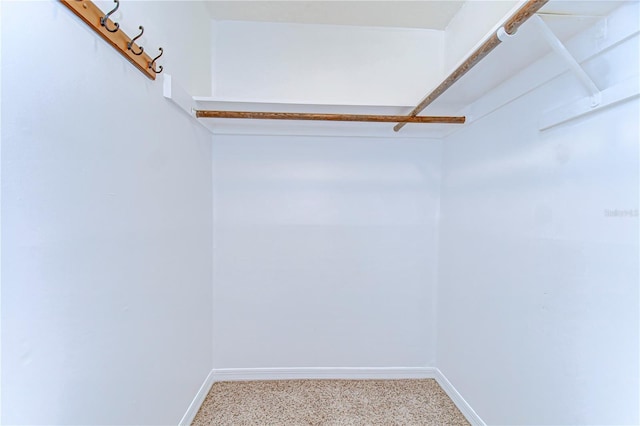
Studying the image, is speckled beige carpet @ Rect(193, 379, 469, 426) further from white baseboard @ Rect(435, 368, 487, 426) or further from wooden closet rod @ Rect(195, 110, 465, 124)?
wooden closet rod @ Rect(195, 110, 465, 124)

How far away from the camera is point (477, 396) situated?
71.2 inches

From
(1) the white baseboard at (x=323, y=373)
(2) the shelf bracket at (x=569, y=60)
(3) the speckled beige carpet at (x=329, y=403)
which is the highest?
(2) the shelf bracket at (x=569, y=60)

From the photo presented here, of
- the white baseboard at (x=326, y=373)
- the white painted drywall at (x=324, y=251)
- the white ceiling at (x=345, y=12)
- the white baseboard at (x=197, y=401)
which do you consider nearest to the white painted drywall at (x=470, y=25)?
the white ceiling at (x=345, y=12)

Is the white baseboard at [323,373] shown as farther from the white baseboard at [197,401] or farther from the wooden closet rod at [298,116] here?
the wooden closet rod at [298,116]

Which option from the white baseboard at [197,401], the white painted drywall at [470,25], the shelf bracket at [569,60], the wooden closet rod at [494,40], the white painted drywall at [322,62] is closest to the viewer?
the wooden closet rod at [494,40]

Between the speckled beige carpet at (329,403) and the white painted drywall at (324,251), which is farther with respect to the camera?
the white painted drywall at (324,251)

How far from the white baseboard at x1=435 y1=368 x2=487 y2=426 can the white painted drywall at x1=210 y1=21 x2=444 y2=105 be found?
7.33 feet

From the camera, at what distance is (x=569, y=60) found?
1017mm

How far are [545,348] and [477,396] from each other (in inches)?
30.2

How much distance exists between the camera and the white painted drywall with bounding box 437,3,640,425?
971mm

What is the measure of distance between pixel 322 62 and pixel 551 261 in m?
2.01

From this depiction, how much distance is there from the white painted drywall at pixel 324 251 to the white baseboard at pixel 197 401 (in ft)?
0.46

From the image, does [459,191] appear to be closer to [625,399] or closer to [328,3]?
[625,399]

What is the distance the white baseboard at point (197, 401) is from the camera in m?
1.77
